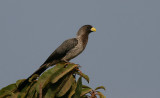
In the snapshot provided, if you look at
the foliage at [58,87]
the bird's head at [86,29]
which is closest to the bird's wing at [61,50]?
the bird's head at [86,29]

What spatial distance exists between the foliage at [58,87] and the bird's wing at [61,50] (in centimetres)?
221

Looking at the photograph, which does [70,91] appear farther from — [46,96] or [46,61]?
[46,61]

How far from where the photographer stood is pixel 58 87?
4156mm

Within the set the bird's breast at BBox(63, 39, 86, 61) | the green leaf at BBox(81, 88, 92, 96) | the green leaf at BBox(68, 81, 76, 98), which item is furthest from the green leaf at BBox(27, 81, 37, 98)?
A: the bird's breast at BBox(63, 39, 86, 61)

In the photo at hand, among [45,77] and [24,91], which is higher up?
[45,77]

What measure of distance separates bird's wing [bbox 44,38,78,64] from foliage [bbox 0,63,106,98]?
2.21 meters

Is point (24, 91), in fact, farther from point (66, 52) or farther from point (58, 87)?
point (66, 52)

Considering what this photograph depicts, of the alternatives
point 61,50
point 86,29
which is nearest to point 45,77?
point 61,50

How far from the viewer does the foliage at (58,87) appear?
404 cm

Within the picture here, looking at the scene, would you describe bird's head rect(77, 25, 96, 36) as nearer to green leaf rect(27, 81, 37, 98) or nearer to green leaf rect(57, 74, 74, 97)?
green leaf rect(57, 74, 74, 97)

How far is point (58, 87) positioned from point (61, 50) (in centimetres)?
260

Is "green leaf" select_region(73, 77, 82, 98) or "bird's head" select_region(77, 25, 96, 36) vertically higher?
"bird's head" select_region(77, 25, 96, 36)

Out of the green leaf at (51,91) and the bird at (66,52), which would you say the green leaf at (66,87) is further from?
the bird at (66,52)

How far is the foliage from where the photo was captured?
4.04 meters
